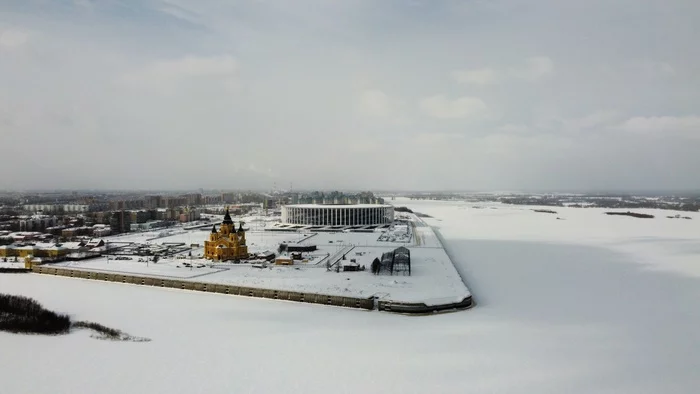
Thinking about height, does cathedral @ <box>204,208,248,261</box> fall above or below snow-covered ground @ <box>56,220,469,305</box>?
above

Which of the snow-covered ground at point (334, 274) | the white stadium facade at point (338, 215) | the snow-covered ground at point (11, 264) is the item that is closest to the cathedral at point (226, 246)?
the snow-covered ground at point (334, 274)

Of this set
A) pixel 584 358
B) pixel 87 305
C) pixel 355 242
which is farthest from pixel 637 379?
pixel 355 242

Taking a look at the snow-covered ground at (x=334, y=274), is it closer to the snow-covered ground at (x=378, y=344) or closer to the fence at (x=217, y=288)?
the fence at (x=217, y=288)

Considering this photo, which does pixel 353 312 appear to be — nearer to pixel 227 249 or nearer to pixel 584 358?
pixel 584 358

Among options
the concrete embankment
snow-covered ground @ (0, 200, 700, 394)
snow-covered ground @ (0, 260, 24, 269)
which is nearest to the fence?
the concrete embankment

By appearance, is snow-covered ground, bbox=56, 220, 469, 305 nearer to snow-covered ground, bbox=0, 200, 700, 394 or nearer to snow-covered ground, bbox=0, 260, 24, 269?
snow-covered ground, bbox=0, 200, 700, 394

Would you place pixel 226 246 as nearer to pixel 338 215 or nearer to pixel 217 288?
pixel 217 288

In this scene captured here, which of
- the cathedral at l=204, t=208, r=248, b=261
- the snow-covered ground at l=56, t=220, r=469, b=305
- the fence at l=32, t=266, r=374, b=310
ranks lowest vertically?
the fence at l=32, t=266, r=374, b=310

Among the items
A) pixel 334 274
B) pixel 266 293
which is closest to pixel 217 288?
pixel 266 293
